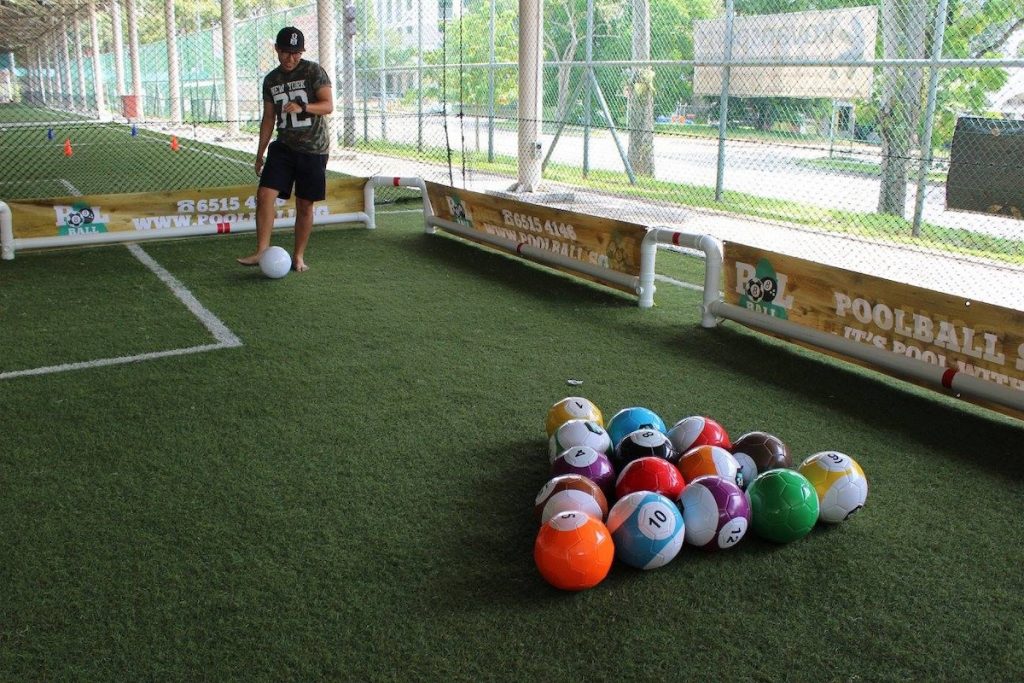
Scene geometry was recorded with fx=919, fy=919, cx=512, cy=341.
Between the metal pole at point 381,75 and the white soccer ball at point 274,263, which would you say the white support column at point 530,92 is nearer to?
the white soccer ball at point 274,263

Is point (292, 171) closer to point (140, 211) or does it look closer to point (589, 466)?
point (140, 211)

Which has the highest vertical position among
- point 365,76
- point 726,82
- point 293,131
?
point 365,76

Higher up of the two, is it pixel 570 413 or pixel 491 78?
pixel 491 78

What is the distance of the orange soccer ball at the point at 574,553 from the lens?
3.23 m

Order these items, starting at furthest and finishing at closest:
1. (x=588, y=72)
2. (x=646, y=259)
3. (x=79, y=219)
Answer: (x=588, y=72) → (x=79, y=219) → (x=646, y=259)

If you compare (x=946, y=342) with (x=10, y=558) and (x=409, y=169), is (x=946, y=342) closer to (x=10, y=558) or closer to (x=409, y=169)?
(x=10, y=558)

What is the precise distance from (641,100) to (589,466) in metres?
11.4

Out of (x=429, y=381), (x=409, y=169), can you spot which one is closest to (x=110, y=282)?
(x=429, y=381)

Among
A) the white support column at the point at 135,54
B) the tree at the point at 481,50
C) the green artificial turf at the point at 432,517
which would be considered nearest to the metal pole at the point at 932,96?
the green artificial turf at the point at 432,517

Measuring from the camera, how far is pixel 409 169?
722 inches

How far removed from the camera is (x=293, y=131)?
314 inches

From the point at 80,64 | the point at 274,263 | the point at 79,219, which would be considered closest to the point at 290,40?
the point at 274,263

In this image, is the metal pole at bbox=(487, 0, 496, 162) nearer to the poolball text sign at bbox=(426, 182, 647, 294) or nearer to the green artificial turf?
the poolball text sign at bbox=(426, 182, 647, 294)

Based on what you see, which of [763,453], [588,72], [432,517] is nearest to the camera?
[432,517]
